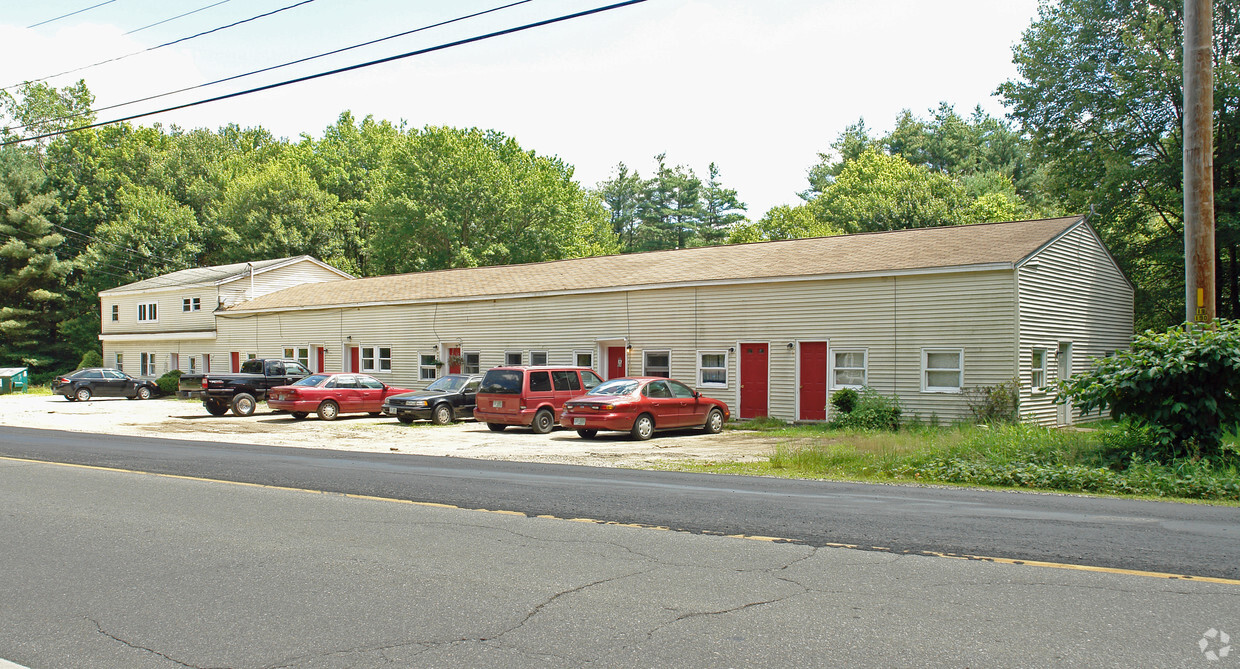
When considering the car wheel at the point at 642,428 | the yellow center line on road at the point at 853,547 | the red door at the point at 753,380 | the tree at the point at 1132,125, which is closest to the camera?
the yellow center line on road at the point at 853,547

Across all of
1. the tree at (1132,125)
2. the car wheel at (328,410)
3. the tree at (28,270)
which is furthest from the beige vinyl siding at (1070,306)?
the tree at (28,270)

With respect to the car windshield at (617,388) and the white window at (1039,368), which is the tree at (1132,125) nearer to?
the white window at (1039,368)

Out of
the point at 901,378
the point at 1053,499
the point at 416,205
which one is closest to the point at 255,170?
the point at 416,205

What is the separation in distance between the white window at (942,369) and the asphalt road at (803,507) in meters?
10.1

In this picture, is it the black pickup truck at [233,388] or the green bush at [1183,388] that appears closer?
the green bush at [1183,388]

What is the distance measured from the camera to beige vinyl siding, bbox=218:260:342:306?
43.9 meters

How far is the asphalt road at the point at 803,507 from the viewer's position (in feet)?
23.2

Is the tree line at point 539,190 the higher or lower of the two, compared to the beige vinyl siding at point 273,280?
higher

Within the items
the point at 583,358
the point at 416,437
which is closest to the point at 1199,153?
the point at 416,437

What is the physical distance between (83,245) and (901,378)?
6662cm

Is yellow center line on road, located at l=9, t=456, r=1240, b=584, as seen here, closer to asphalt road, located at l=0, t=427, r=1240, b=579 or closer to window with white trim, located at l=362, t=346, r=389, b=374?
asphalt road, located at l=0, t=427, r=1240, b=579

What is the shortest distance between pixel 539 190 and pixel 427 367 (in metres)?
26.1

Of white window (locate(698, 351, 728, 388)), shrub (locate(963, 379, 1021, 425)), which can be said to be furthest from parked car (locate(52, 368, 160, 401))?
shrub (locate(963, 379, 1021, 425))

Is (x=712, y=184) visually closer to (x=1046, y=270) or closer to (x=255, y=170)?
(x=255, y=170)
